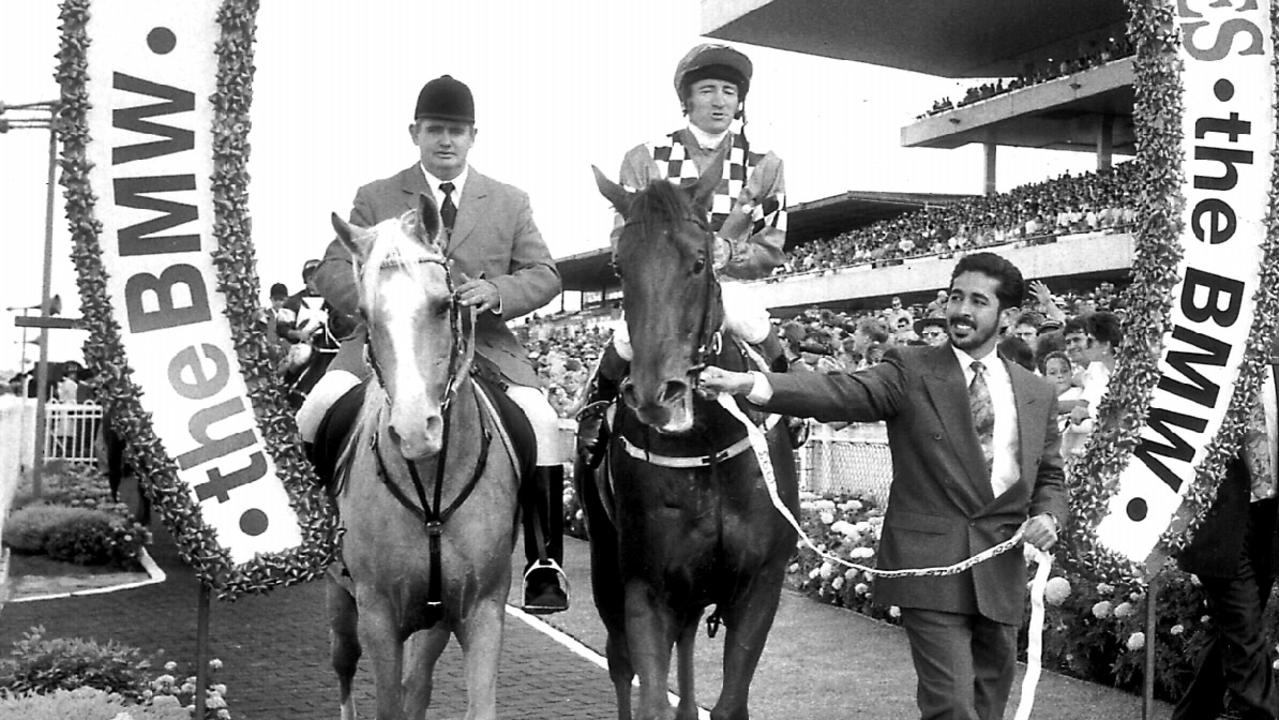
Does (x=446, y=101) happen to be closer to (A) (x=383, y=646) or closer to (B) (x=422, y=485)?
(B) (x=422, y=485)

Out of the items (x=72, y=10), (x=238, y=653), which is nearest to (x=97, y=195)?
(x=72, y=10)

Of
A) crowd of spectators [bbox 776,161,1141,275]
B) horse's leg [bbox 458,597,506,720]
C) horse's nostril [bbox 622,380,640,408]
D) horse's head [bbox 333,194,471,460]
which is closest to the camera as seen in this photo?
horse's head [bbox 333,194,471,460]

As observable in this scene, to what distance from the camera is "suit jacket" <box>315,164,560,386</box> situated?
203 inches

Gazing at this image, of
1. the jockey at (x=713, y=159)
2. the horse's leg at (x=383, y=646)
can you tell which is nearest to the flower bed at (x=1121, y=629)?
the jockey at (x=713, y=159)

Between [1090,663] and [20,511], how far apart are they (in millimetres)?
10300

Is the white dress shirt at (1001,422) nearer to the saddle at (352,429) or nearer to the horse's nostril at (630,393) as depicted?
the horse's nostril at (630,393)

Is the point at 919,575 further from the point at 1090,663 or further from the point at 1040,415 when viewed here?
the point at 1090,663

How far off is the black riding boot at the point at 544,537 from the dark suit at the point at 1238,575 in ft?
9.33

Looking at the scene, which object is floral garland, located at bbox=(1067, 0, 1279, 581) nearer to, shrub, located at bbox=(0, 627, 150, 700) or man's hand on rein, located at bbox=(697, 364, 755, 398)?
man's hand on rein, located at bbox=(697, 364, 755, 398)

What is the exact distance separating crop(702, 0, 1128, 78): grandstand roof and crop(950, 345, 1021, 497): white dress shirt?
3106cm

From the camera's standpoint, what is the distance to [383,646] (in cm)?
440

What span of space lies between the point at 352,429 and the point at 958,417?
231 cm

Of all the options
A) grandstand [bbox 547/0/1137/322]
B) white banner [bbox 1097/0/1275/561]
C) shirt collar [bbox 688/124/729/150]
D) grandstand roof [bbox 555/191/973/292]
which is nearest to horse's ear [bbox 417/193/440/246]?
shirt collar [bbox 688/124/729/150]

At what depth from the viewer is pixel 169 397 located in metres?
4.46
